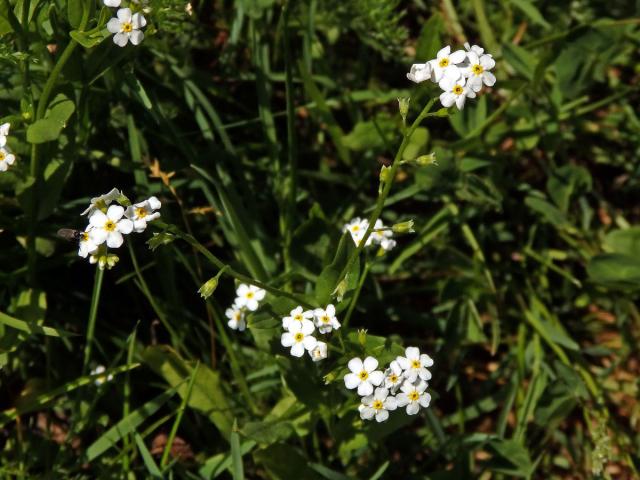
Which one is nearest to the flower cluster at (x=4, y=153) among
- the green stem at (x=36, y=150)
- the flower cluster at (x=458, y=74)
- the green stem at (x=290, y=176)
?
the green stem at (x=36, y=150)

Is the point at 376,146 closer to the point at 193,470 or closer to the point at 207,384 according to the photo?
the point at 207,384

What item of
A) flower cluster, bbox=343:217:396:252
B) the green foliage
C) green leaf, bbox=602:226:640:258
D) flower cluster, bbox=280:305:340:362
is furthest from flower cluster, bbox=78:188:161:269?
green leaf, bbox=602:226:640:258

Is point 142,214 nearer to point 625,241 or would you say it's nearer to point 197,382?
point 197,382

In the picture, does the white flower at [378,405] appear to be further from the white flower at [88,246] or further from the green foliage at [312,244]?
the white flower at [88,246]

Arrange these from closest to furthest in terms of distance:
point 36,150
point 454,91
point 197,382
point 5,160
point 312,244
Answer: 1. point 454,91
2. point 5,160
3. point 36,150
4. point 197,382
5. point 312,244

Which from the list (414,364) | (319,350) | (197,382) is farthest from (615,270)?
(197,382)
